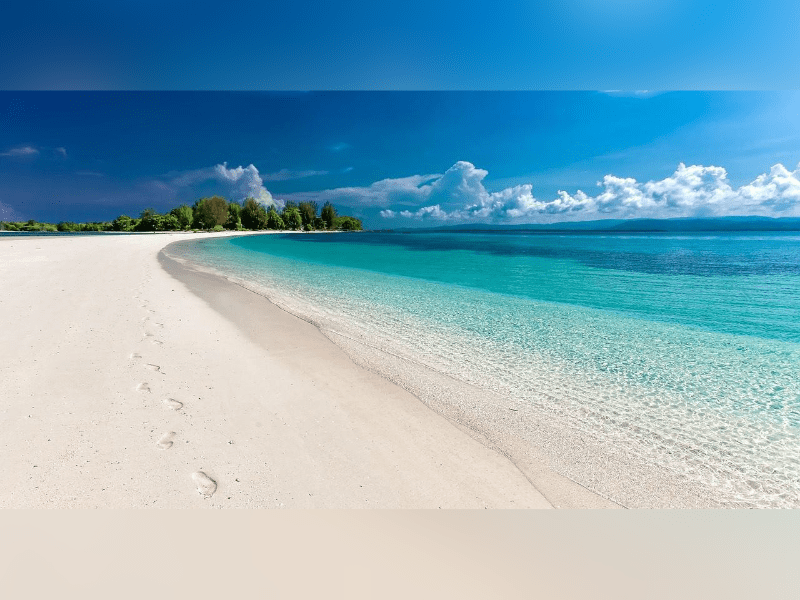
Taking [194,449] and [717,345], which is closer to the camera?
[194,449]

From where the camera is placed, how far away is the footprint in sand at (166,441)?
6.96ft

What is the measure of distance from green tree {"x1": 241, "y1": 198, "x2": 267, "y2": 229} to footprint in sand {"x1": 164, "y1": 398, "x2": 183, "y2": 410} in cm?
5711

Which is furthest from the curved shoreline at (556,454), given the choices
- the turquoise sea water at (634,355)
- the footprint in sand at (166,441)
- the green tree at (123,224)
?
the green tree at (123,224)

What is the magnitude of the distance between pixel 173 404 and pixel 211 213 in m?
52.9

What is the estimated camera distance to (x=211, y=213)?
164 feet

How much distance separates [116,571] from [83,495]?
36cm

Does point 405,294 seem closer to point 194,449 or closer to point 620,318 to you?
point 620,318

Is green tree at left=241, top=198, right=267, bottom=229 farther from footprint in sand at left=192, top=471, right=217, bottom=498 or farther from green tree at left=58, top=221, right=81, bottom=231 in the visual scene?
footprint in sand at left=192, top=471, right=217, bottom=498

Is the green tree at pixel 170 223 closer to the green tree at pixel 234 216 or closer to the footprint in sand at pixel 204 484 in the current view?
the green tree at pixel 234 216

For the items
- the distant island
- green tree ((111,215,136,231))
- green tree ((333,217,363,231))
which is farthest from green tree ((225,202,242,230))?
green tree ((333,217,363,231))

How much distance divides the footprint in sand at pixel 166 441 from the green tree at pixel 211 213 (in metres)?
53.2

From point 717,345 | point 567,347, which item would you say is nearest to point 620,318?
point 717,345

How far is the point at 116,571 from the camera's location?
1.58 metres

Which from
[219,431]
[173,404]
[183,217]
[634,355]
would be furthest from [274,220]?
[219,431]
